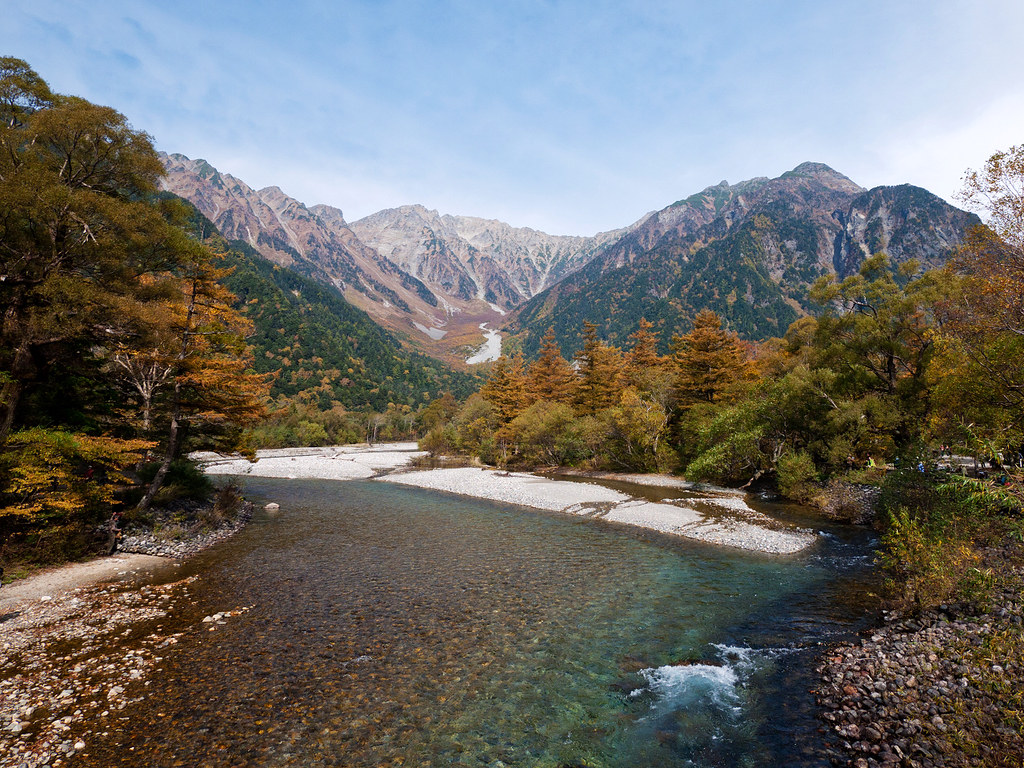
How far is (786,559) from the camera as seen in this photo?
17266 millimetres

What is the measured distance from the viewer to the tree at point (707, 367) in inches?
1810

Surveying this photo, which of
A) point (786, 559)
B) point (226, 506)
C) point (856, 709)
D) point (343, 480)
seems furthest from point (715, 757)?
point (343, 480)

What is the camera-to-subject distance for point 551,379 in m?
69.9

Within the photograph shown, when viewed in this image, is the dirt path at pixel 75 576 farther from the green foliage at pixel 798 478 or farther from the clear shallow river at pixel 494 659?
the green foliage at pixel 798 478

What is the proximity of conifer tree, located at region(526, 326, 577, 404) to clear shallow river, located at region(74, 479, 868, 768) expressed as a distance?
4767 centimetres

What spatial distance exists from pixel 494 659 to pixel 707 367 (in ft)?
145

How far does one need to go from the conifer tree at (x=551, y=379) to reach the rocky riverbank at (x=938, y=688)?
5360 centimetres

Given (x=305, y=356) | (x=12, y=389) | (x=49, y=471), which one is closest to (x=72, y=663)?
(x=49, y=471)

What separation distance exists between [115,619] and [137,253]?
13992 mm

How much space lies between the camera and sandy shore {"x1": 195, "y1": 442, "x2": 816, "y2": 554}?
67.9ft

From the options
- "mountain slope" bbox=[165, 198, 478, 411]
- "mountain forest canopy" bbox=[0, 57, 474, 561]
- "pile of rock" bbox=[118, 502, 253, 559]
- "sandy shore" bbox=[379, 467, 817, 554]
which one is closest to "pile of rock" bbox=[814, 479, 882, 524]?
"sandy shore" bbox=[379, 467, 817, 554]

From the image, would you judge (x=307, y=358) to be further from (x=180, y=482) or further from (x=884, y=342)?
(x=884, y=342)

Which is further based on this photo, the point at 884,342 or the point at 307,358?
the point at 307,358

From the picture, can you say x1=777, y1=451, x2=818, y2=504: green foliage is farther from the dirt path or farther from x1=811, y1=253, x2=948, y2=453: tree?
the dirt path
